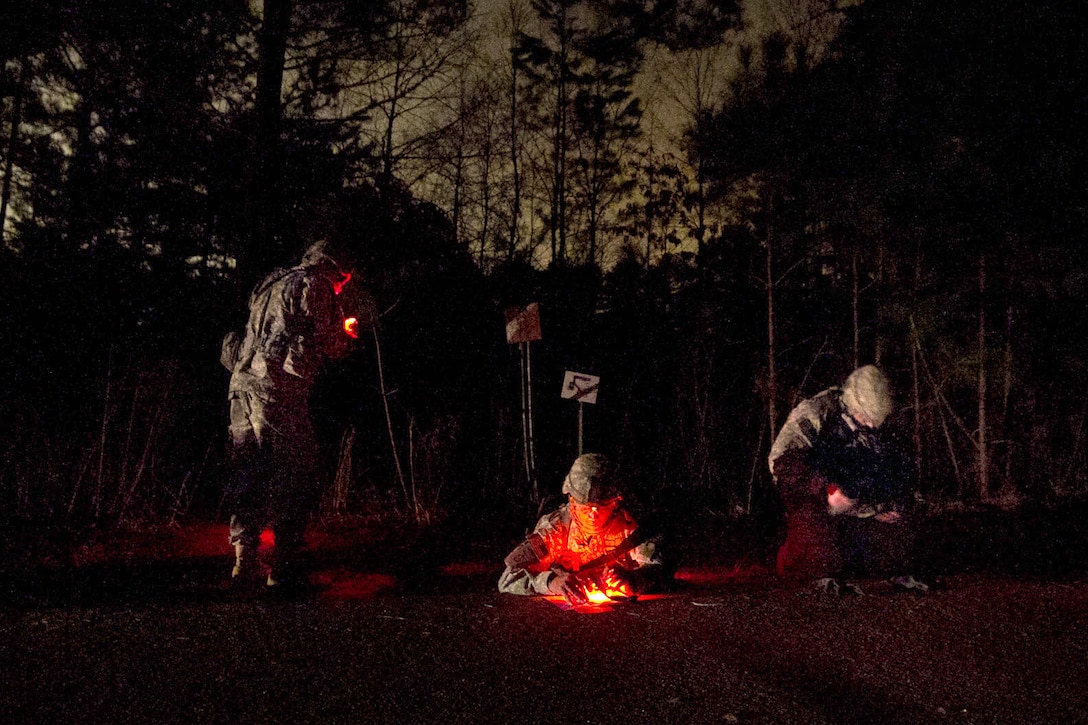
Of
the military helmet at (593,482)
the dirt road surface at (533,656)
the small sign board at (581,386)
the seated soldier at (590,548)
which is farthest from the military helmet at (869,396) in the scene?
the small sign board at (581,386)

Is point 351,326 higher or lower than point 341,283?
lower

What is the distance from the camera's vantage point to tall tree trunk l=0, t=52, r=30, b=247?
12.9m

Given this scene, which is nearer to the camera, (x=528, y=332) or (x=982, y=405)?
(x=528, y=332)

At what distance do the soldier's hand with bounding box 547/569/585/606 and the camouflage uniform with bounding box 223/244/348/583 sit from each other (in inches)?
64.2

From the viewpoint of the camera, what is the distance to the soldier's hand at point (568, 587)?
5.09 meters

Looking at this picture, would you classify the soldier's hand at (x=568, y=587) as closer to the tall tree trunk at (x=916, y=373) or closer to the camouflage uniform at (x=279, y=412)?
the camouflage uniform at (x=279, y=412)

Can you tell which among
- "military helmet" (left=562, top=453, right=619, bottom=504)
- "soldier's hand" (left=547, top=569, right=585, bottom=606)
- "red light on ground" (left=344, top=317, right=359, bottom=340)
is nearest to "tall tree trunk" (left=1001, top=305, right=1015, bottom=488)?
"military helmet" (left=562, top=453, right=619, bottom=504)

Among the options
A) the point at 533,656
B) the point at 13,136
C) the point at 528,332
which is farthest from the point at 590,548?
the point at 13,136

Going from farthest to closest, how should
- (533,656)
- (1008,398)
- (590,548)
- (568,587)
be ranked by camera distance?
(1008,398)
(590,548)
(568,587)
(533,656)

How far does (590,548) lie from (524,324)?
11.6 feet

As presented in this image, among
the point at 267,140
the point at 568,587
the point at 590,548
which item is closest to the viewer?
the point at 568,587

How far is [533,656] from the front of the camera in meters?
4.25

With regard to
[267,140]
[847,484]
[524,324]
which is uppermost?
[267,140]

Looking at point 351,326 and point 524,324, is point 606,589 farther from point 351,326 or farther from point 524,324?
point 524,324
